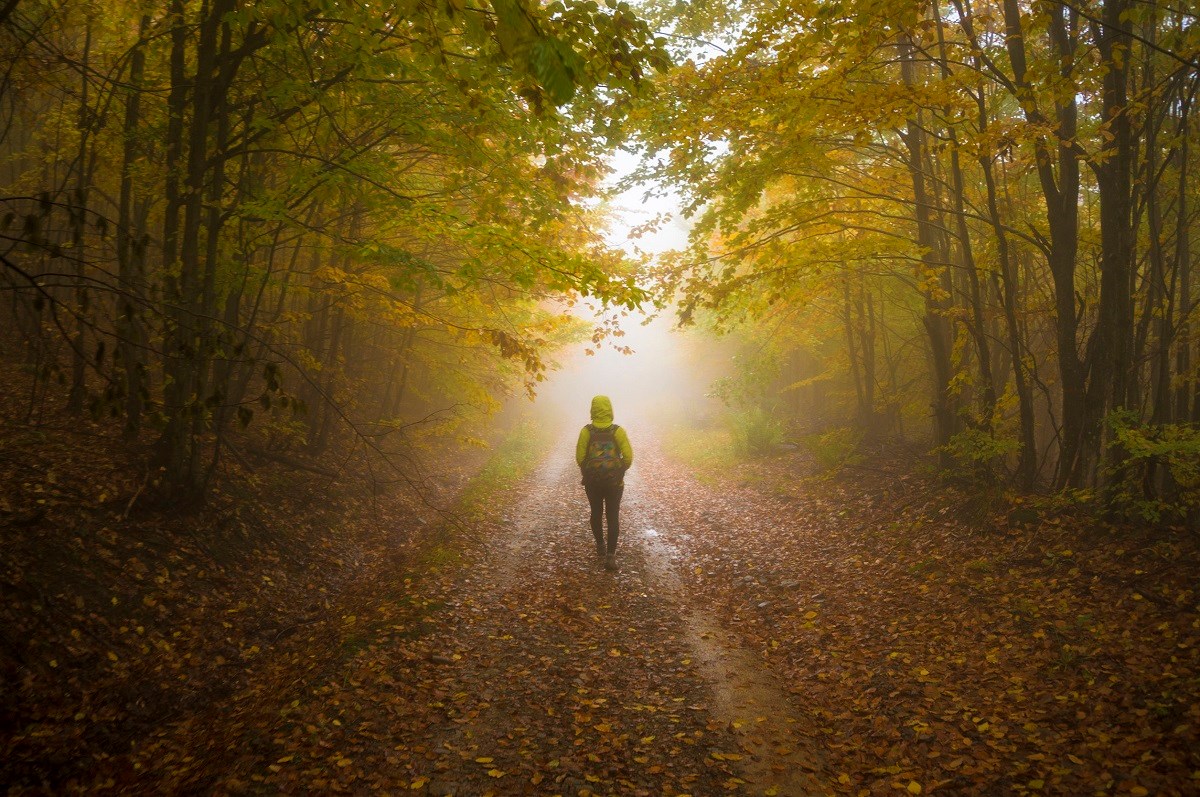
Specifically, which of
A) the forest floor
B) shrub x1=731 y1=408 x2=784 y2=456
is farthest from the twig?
shrub x1=731 y1=408 x2=784 y2=456

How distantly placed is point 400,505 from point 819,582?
8215mm

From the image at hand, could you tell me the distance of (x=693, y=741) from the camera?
4.87 m

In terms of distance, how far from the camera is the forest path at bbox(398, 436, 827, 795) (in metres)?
4.47

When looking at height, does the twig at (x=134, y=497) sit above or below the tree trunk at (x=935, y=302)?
below

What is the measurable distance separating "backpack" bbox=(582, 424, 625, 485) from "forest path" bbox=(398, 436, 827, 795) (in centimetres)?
141

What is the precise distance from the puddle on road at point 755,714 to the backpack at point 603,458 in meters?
2.25

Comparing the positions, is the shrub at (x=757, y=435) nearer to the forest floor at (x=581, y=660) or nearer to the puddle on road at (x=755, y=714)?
the forest floor at (x=581, y=660)

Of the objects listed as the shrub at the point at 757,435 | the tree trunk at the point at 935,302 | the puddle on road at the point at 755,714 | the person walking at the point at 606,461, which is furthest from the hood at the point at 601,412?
the shrub at the point at 757,435

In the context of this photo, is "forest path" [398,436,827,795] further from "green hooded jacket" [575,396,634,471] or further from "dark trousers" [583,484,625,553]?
"green hooded jacket" [575,396,634,471]

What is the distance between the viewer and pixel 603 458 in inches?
344

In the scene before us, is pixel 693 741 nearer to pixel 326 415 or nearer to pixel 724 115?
pixel 724 115

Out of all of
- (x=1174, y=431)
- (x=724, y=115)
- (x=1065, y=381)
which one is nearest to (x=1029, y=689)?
(x=1174, y=431)

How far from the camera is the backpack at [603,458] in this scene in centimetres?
876

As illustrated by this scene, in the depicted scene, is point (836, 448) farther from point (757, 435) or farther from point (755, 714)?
point (755, 714)
